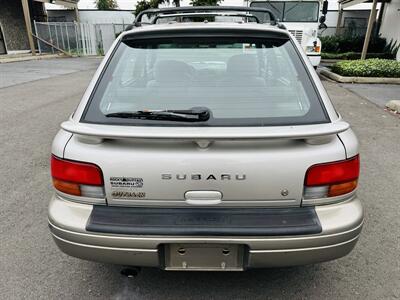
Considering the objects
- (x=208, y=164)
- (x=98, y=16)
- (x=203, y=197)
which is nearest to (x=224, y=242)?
(x=203, y=197)

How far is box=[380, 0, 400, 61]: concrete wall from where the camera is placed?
52.5 feet

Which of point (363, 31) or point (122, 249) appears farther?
point (363, 31)

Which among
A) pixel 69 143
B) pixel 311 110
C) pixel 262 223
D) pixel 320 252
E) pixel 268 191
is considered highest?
pixel 311 110

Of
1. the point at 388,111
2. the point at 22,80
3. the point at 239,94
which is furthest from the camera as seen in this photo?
the point at 22,80

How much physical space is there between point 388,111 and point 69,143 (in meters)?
7.11

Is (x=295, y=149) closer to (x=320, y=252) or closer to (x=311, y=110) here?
(x=311, y=110)

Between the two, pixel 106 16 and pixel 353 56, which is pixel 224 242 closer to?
pixel 353 56

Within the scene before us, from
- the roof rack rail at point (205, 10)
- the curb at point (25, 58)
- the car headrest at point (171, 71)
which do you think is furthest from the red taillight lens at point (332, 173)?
the curb at point (25, 58)

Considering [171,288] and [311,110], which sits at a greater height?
[311,110]

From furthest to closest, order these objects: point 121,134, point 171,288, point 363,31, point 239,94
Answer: point 363,31 → point 171,288 → point 239,94 → point 121,134

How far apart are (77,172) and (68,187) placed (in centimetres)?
13

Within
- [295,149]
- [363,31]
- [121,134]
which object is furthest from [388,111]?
[363,31]

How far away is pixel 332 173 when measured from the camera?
189cm

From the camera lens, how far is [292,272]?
2500mm
